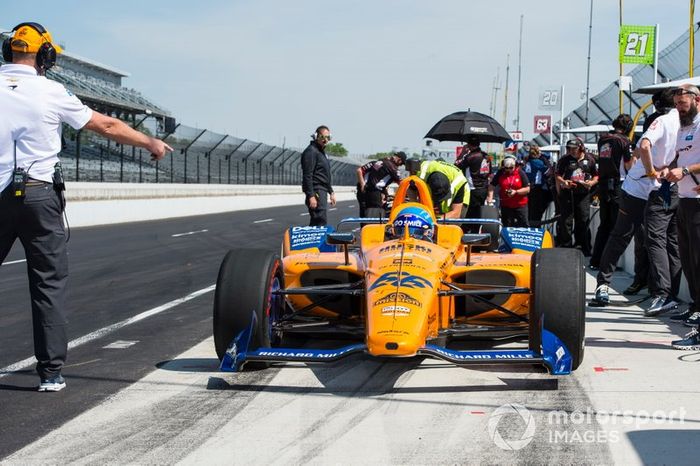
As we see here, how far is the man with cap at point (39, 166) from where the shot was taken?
5137 mm

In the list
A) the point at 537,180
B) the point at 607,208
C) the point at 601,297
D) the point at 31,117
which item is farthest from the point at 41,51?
the point at 537,180

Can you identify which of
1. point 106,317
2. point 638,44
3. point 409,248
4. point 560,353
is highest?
point 638,44

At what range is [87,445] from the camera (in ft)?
13.6

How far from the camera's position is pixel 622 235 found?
8914mm

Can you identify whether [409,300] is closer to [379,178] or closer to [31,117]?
[31,117]

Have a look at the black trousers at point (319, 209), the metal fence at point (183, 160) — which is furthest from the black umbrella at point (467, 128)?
the metal fence at point (183, 160)

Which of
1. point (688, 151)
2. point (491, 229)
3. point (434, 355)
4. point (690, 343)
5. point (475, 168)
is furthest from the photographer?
point (475, 168)

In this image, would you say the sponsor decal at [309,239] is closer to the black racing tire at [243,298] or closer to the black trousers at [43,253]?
the black racing tire at [243,298]

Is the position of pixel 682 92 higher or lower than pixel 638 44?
lower

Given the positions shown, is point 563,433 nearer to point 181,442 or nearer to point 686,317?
point 181,442

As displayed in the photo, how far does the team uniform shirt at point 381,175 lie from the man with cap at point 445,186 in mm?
3707

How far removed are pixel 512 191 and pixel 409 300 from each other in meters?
10.2

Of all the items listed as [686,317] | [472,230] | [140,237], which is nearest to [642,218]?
[686,317]

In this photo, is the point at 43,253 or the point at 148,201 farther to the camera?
the point at 148,201
